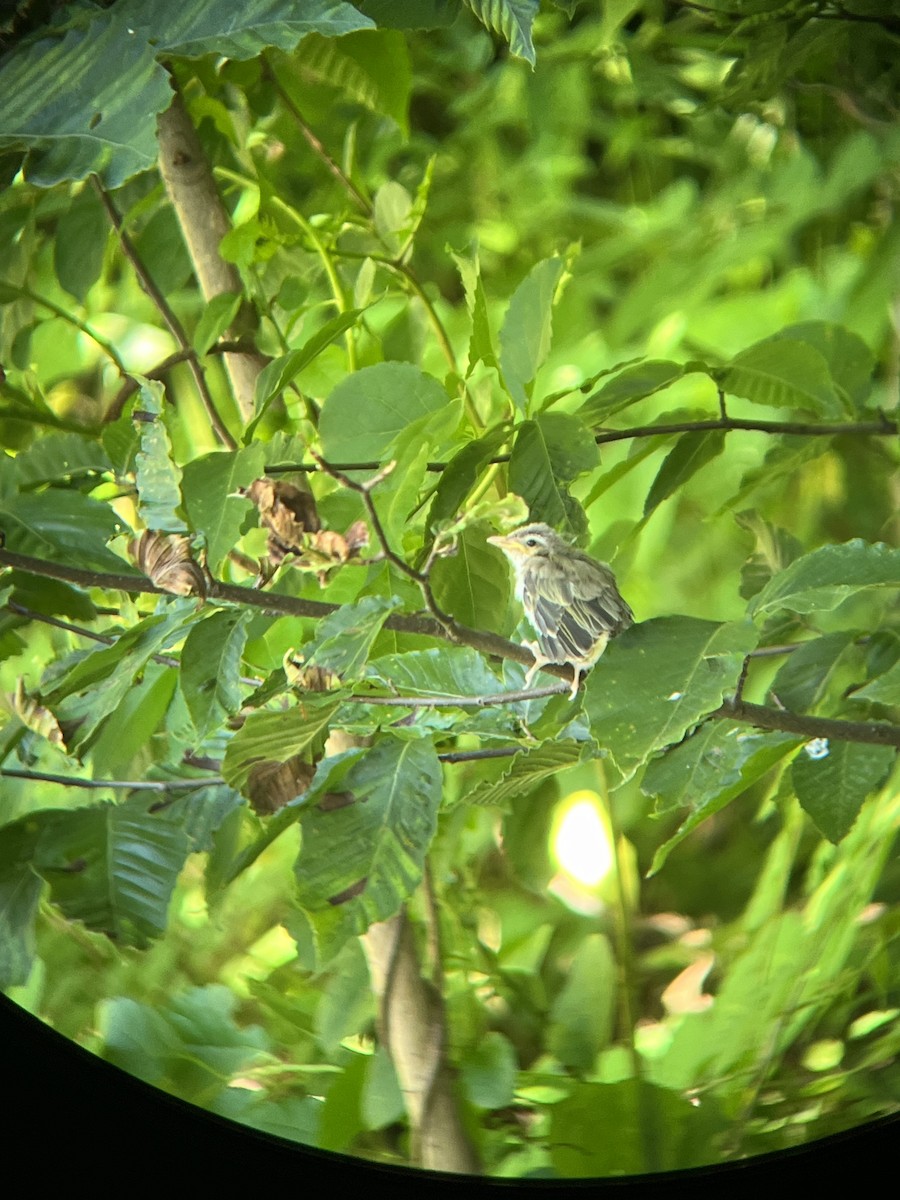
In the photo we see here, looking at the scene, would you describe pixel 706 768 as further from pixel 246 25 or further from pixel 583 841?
pixel 246 25

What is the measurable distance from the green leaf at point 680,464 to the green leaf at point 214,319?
0.10 m

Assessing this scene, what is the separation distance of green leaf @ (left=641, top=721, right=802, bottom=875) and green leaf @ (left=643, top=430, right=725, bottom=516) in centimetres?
5

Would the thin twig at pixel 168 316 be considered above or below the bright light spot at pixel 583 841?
above

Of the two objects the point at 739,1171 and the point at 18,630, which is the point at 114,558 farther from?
the point at 739,1171

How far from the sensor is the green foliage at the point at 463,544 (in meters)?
0.24

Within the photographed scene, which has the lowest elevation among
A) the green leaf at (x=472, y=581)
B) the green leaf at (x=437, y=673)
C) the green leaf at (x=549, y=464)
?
Answer: the green leaf at (x=437, y=673)

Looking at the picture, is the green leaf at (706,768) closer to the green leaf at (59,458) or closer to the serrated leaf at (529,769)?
the serrated leaf at (529,769)

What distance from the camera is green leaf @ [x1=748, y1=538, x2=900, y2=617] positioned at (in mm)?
222

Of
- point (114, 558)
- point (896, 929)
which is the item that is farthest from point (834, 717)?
point (114, 558)

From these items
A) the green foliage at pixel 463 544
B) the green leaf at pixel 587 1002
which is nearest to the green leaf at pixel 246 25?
the green foliage at pixel 463 544

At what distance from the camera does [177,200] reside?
28 cm

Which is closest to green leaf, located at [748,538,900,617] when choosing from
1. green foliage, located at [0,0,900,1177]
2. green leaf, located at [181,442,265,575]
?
green foliage, located at [0,0,900,1177]

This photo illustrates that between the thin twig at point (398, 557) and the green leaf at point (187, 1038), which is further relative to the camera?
the green leaf at point (187, 1038)

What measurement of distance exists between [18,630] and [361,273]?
0.37 ft
